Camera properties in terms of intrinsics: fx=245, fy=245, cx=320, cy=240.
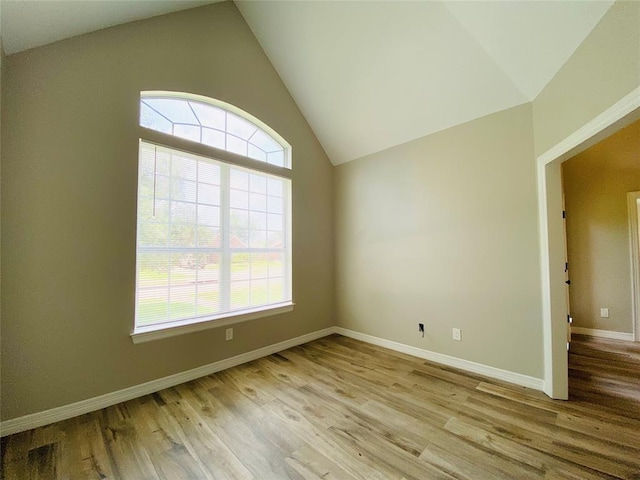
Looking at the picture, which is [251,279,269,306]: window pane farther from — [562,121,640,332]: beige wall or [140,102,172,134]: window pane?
[562,121,640,332]: beige wall

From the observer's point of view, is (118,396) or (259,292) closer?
(118,396)

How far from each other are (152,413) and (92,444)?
0.36m

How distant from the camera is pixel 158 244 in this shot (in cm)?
233

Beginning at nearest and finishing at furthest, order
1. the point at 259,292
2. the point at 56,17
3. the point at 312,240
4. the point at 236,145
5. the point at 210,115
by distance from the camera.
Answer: the point at 56,17, the point at 210,115, the point at 236,145, the point at 259,292, the point at 312,240

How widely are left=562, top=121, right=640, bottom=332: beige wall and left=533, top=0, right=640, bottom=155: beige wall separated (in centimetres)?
254

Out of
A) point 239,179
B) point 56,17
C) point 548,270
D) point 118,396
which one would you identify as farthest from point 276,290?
point 56,17

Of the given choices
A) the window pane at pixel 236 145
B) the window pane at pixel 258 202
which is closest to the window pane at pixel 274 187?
the window pane at pixel 258 202

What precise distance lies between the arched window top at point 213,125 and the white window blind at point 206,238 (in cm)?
23

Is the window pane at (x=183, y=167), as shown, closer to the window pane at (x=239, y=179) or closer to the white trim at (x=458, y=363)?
the window pane at (x=239, y=179)

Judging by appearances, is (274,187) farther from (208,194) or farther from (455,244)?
(455,244)

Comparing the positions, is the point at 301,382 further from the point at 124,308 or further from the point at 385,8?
the point at 385,8

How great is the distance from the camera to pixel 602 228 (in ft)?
11.5

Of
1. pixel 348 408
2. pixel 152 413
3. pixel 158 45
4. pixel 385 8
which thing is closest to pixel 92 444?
pixel 152 413

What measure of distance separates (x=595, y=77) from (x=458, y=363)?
260cm
